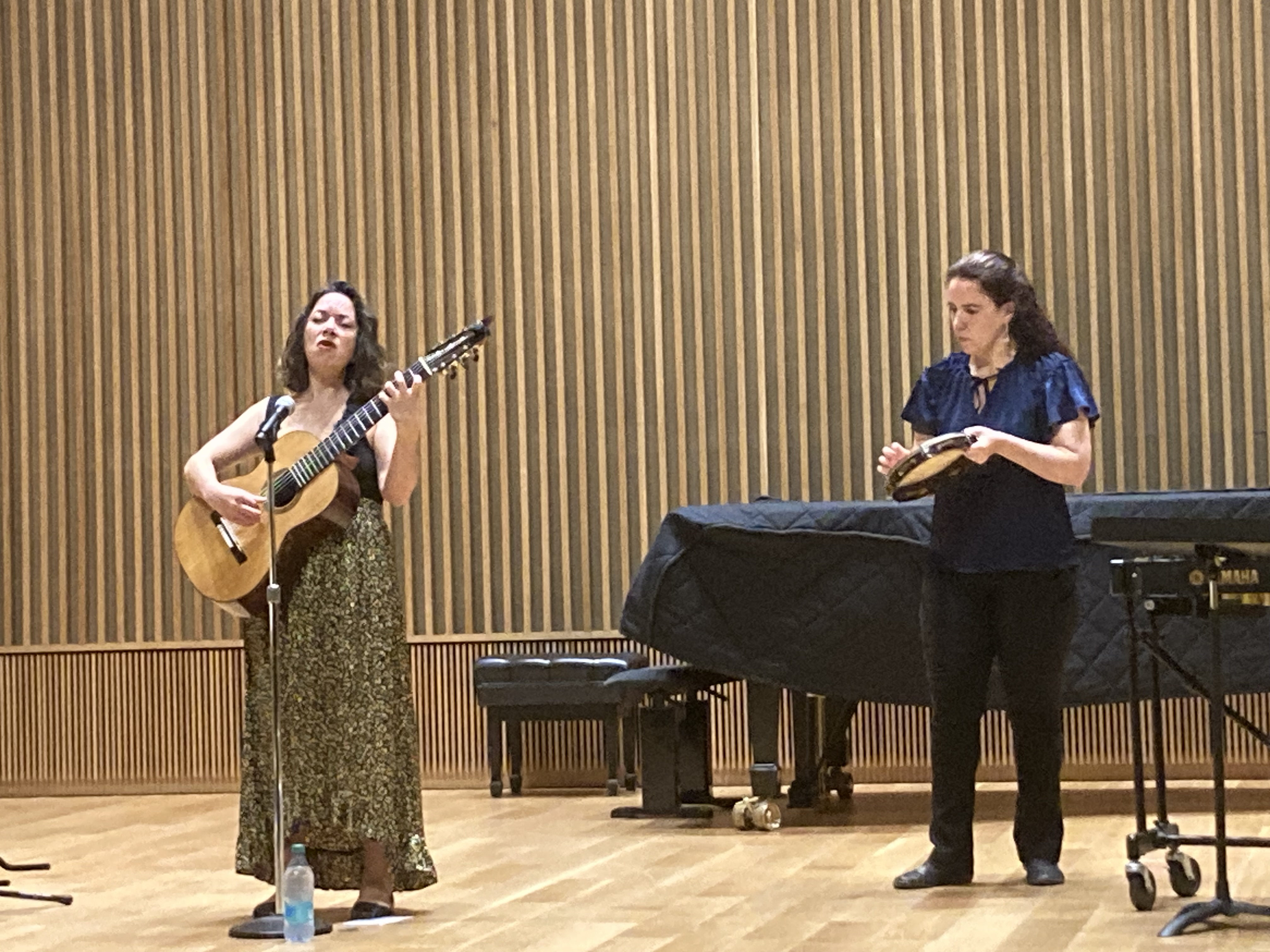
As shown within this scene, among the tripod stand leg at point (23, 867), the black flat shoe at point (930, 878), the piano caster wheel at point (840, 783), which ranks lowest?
the piano caster wheel at point (840, 783)

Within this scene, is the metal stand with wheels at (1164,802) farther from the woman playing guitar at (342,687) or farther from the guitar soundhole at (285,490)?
the guitar soundhole at (285,490)

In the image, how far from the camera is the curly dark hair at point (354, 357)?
4465 millimetres

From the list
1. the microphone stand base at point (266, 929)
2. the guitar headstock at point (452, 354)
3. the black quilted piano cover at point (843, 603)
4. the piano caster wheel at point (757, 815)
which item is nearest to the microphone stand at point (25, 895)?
the microphone stand base at point (266, 929)

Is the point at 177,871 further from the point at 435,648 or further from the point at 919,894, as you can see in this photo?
the point at 435,648

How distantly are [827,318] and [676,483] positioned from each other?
3.05 feet

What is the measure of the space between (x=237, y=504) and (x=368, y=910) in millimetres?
943

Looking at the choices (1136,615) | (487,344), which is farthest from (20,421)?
(1136,615)

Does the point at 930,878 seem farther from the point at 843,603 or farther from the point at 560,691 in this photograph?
the point at 560,691

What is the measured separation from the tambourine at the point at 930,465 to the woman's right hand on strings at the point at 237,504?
1414mm

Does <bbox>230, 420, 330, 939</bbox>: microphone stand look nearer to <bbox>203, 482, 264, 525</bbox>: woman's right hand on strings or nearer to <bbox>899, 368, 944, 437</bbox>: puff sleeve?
<bbox>203, 482, 264, 525</bbox>: woman's right hand on strings

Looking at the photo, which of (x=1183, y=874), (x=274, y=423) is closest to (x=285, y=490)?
(x=274, y=423)

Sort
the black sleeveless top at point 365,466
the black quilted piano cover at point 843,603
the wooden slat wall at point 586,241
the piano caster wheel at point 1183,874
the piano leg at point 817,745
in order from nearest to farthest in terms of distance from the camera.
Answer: the piano caster wheel at point 1183,874 → the black sleeveless top at point 365,466 → the black quilted piano cover at point 843,603 → the piano leg at point 817,745 → the wooden slat wall at point 586,241

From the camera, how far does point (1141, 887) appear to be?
410 centimetres

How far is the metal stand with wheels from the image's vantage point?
12.6 feet
